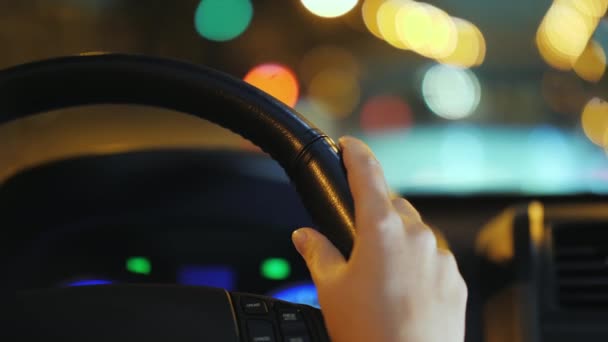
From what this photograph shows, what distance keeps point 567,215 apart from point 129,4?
1.72m

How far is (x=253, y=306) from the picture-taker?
93cm

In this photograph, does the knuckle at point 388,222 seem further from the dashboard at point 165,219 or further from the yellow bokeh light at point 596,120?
the yellow bokeh light at point 596,120

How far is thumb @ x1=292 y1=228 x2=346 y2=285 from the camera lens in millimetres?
858

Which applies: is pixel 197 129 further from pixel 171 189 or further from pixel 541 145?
pixel 541 145

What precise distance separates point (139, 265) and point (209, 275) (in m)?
0.13

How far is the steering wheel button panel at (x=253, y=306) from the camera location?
36.4 inches

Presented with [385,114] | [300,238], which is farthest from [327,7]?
[300,238]

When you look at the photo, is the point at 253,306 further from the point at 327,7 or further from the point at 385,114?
the point at 327,7

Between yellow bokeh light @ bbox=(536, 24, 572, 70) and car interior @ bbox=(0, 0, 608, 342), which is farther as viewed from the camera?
yellow bokeh light @ bbox=(536, 24, 572, 70)

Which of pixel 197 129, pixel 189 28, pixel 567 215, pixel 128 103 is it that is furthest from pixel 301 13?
pixel 128 103

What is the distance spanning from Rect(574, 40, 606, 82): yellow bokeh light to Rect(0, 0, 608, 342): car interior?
15 millimetres

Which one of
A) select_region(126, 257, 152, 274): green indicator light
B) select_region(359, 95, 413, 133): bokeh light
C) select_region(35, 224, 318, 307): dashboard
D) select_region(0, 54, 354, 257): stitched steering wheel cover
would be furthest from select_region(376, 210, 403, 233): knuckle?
select_region(359, 95, 413, 133): bokeh light

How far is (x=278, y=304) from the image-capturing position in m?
0.93

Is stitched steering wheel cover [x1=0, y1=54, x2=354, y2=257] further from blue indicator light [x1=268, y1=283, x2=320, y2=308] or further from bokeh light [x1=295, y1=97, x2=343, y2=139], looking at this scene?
bokeh light [x1=295, y1=97, x2=343, y2=139]
